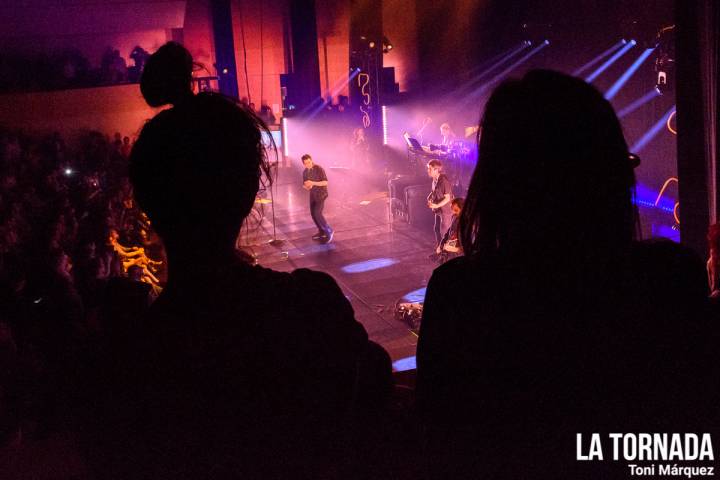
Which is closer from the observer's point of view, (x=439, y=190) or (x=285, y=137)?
(x=439, y=190)

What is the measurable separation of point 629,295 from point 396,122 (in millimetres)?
15232

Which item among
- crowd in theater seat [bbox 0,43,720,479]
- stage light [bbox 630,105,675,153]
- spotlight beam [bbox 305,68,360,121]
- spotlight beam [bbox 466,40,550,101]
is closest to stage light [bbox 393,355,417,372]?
crowd in theater seat [bbox 0,43,720,479]

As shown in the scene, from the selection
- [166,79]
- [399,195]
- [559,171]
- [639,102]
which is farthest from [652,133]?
[166,79]

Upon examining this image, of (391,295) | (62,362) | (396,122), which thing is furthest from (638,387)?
(396,122)

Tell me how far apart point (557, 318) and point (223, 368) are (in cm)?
48

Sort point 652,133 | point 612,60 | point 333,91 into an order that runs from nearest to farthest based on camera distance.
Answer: point 652,133 < point 612,60 < point 333,91

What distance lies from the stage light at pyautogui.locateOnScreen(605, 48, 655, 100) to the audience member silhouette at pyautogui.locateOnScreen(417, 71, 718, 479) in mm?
8421

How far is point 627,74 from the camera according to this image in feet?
29.3

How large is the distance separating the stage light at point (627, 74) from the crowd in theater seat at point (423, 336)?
333 inches

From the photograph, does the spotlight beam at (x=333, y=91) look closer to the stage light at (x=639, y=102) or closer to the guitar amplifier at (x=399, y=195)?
the guitar amplifier at (x=399, y=195)

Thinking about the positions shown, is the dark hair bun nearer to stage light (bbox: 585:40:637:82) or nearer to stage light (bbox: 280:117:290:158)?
stage light (bbox: 585:40:637:82)

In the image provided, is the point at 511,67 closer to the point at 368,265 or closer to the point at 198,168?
the point at 368,265

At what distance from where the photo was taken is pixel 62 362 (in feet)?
2.43

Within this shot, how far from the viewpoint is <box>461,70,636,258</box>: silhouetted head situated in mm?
914
